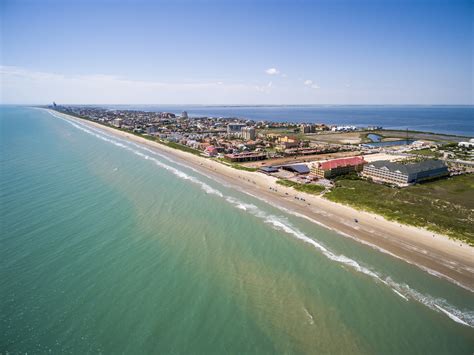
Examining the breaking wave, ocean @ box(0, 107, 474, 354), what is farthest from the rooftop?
ocean @ box(0, 107, 474, 354)

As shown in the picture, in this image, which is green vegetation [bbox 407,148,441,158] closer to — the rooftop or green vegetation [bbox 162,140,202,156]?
the rooftop

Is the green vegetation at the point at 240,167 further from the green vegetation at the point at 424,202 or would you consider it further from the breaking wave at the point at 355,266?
the green vegetation at the point at 424,202

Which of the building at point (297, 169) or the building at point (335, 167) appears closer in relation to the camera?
the building at point (335, 167)

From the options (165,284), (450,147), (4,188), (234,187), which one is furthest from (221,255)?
(450,147)

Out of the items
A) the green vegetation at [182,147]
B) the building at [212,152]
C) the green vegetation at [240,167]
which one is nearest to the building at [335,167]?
the green vegetation at [240,167]

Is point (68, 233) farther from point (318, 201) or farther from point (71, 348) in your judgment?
point (318, 201)
